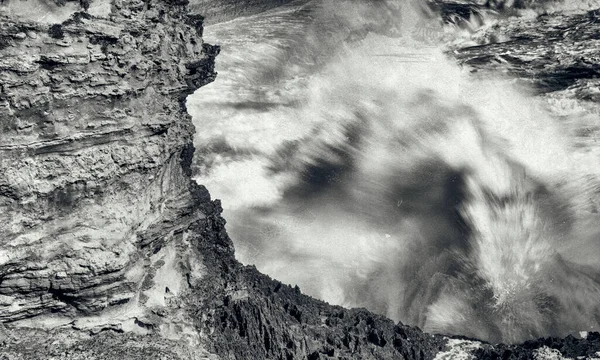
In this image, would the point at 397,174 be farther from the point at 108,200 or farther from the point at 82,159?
the point at 82,159

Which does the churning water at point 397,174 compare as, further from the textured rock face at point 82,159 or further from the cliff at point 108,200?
the textured rock face at point 82,159

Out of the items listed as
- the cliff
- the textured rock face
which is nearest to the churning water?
the cliff

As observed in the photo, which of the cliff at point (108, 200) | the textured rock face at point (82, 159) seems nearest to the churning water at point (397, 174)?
the cliff at point (108, 200)

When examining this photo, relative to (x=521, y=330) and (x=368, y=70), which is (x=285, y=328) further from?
(x=368, y=70)

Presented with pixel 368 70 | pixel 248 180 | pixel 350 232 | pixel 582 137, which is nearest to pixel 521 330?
pixel 350 232

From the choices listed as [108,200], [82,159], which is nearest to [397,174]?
[108,200]

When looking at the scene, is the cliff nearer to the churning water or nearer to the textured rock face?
the textured rock face
